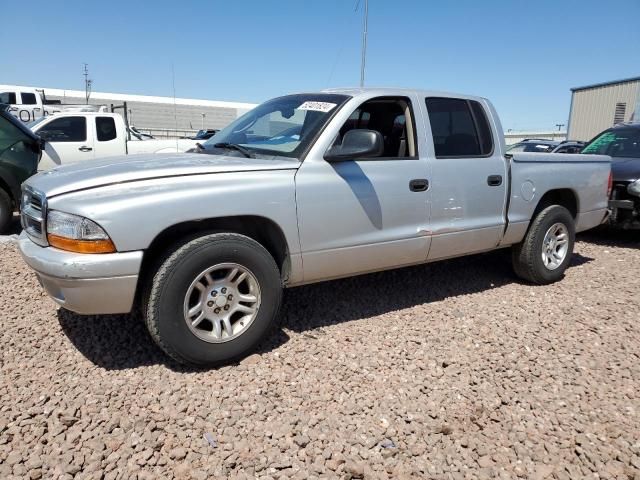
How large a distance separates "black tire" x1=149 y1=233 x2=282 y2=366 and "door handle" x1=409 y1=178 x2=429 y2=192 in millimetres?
1298

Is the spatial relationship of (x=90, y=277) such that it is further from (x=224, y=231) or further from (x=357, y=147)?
(x=357, y=147)

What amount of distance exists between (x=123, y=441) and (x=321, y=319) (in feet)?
6.06

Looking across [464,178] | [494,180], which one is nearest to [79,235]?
[464,178]

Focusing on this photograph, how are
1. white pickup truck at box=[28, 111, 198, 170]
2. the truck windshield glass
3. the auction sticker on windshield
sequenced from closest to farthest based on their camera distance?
the auction sticker on windshield < the truck windshield glass < white pickup truck at box=[28, 111, 198, 170]

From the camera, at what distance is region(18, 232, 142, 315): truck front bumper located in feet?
8.64

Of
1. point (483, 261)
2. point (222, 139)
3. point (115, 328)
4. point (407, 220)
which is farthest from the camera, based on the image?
point (483, 261)

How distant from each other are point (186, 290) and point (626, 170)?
6.62 meters

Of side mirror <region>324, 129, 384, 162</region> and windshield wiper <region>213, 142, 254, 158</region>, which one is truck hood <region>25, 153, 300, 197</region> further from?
side mirror <region>324, 129, 384, 162</region>

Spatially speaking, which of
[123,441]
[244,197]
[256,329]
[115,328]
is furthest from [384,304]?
[123,441]

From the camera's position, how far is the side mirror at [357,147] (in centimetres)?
324

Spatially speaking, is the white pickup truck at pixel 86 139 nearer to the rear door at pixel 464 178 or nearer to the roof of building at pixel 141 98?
the rear door at pixel 464 178

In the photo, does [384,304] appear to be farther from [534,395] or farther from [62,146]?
[62,146]

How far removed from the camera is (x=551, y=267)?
4977 mm

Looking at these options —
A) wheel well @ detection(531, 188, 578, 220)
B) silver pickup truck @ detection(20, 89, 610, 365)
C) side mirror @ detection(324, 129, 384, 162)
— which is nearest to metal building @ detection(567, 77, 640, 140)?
wheel well @ detection(531, 188, 578, 220)
